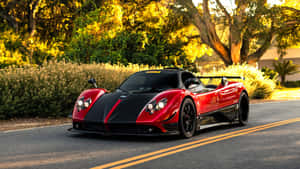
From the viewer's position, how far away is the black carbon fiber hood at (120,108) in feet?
28.9

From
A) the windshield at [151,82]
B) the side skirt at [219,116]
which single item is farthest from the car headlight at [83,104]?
the side skirt at [219,116]

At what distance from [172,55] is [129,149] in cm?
2254

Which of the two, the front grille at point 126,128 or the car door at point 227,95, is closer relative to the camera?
the front grille at point 126,128

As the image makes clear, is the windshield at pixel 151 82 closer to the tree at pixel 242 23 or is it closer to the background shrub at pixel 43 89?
the background shrub at pixel 43 89

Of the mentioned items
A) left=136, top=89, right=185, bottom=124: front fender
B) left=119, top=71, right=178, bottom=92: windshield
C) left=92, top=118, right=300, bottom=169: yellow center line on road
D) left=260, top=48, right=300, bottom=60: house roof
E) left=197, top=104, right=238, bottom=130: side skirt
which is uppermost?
left=260, top=48, right=300, bottom=60: house roof

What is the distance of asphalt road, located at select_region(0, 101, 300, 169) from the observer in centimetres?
688

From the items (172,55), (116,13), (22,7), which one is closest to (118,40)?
(116,13)

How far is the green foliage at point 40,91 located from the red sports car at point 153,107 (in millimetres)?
4494

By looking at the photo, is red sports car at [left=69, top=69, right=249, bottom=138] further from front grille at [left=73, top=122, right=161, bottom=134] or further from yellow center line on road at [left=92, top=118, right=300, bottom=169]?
yellow center line on road at [left=92, top=118, right=300, bottom=169]

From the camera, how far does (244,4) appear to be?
98.5 feet

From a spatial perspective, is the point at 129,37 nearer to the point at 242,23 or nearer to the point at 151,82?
the point at 242,23

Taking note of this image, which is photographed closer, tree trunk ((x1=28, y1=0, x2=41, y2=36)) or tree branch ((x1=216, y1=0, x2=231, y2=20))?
tree branch ((x1=216, y1=0, x2=231, y2=20))

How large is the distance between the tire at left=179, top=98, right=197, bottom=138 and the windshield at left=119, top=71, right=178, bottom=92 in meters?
0.64

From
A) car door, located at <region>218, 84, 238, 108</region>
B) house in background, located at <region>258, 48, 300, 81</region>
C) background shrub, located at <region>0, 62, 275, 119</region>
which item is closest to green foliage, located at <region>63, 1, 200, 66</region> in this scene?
background shrub, located at <region>0, 62, 275, 119</region>
